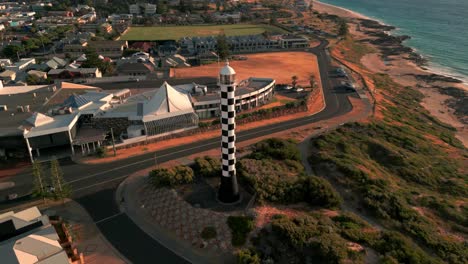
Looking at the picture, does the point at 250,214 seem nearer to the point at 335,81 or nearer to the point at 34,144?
the point at 34,144

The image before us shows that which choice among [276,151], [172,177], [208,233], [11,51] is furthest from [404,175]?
[11,51]

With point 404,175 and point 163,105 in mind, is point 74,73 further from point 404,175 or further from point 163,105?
point 404,175

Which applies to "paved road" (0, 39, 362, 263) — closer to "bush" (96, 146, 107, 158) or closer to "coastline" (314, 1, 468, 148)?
"bush" (96, 146, 107, 158)

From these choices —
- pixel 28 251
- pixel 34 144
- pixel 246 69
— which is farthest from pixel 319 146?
pixel 246 69

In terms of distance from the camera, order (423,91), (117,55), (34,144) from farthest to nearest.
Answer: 1. (117,55)
2. (423,91)
3. (34,144)

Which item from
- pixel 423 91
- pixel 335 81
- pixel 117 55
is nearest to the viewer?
pixel 335 81

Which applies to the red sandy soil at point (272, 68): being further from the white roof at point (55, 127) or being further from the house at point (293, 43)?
the white roof at point (55, 127)
